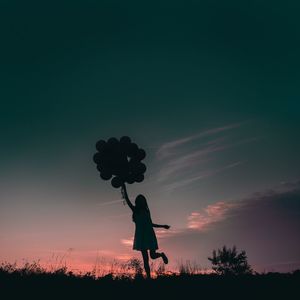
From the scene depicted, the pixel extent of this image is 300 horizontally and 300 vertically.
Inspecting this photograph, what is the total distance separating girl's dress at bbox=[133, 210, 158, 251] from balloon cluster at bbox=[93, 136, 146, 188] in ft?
4.99

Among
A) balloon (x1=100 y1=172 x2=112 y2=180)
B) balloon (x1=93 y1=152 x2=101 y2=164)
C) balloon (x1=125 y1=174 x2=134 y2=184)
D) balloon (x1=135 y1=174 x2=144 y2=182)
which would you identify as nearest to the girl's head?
balloon (x1=125 y1=174 x2=134 y2=184)

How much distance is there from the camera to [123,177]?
49.8 feet

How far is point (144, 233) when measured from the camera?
46.3 feet

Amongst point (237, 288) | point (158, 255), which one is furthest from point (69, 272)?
point (237, 288)

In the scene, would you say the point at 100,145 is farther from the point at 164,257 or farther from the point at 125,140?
the point at 164,257

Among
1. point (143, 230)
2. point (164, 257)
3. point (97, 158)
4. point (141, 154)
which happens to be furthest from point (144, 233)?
point (97, 158)

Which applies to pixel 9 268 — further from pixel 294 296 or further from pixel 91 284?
pixel 294 296

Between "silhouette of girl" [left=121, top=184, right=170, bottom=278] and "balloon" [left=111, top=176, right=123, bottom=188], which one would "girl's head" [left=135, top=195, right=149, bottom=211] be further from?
"balloon" [left=111, top=176, right=123, bottom=188]

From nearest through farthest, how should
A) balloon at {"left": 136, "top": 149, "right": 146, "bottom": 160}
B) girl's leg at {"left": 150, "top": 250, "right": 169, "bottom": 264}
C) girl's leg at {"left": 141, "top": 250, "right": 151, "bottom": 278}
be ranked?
girl's leg at {"left": 141, "top": 250, "right": 151, "bottom": 278}
girl's leg at {"left": 150, "top": 250, "right": 169, "bottom": 264}
balloon at {"left": 136, "top": 149, "right": 146, "bottom": 160}

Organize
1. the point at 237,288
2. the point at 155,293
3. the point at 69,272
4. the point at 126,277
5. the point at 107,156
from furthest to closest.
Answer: the point at 107,156 → the point at 69,272 → the point at 126,277 → the point at 237,288 → the point at 155,293

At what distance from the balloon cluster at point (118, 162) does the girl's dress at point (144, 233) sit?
1520 millimetres

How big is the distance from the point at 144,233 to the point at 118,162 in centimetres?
264

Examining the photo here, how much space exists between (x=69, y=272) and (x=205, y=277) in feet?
14.0

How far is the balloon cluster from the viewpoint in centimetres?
1515
